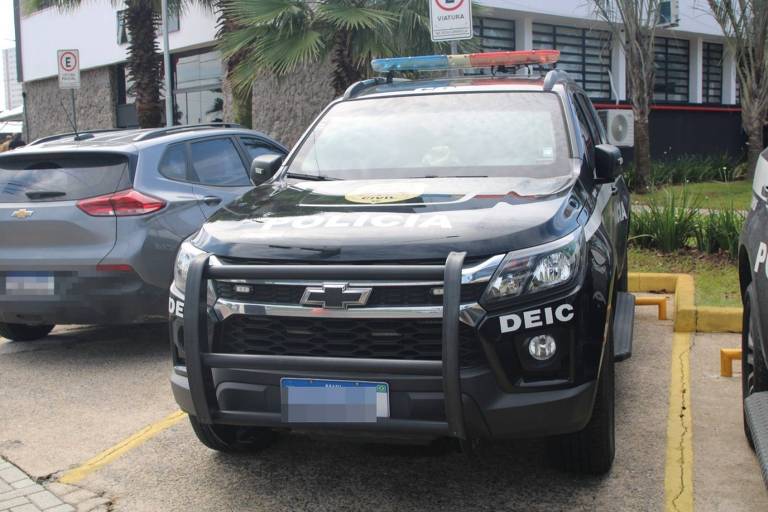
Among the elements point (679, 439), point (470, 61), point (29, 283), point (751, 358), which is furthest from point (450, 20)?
point (751, 358)

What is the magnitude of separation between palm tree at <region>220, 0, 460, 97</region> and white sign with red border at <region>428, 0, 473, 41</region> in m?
4.36

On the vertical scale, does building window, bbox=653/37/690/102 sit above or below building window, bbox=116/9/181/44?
below

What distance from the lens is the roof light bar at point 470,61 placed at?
18.0ft

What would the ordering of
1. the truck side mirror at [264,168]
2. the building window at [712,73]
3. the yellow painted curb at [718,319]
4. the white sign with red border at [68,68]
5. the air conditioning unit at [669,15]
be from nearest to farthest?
the truck side mirror at [264,168] < the yellow painted curb at [718,319] < the white sign with red border at [68,68] < the air conditioning unit at [669,15] < the building window at [712,73]

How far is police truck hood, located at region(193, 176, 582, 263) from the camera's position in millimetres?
3291

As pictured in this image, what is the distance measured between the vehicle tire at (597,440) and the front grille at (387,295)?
0.73m

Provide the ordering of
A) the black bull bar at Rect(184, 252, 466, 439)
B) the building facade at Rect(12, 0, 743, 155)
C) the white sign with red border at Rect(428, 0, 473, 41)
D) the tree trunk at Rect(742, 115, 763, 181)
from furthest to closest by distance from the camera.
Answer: the building facade at Rect(12, 0, 743, 155) → the tree trunk at Rect(742, 115, 763, 181) → the white sign with red border at Rect(428, 0, 473, 41) → the black bull bar at Rect(184, 252, 466, 439)

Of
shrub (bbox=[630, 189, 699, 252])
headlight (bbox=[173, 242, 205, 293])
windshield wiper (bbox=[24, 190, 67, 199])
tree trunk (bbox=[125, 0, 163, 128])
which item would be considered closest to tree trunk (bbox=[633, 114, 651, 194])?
shrub (bbox=[630, 189, 699, 252])

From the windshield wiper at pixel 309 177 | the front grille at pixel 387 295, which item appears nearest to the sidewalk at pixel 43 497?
the front grille at pixel 387 295

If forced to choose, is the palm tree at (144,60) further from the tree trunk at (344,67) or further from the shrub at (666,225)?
the shrub at (666,225)

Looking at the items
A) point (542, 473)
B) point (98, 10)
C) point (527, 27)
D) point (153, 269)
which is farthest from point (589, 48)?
point (542, 473)

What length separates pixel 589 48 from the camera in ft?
70.6

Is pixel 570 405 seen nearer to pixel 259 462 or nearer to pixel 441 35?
pixel 259 462

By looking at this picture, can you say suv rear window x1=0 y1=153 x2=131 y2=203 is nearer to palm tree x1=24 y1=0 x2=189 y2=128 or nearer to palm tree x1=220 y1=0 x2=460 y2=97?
palm tree x1=220 y1=0 x2=460 y2=97
